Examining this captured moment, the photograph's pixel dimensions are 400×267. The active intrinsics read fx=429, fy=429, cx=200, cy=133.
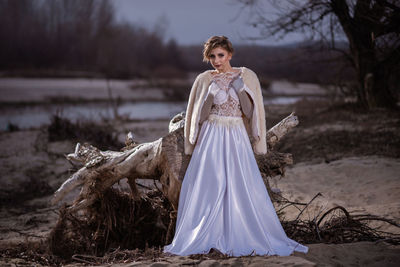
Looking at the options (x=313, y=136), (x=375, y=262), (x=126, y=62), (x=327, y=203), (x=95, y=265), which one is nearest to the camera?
(x=375, y=262)

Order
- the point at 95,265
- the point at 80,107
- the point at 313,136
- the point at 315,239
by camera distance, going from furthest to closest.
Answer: the point at 80,107 < the point at 313,136 < the point at 315,239 < the point at 95,265

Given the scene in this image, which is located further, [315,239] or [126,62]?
[126,62]

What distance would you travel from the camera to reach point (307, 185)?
24.2 feet

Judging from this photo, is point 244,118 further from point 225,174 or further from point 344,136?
point 344,136

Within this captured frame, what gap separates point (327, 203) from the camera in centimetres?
577

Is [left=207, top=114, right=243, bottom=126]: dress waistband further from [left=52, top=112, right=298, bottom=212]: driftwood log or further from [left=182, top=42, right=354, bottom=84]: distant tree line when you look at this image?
[left=182, top=42, right=354, bottom=84]: distant tree line

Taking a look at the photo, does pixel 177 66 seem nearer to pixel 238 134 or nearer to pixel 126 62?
pixel 126 62

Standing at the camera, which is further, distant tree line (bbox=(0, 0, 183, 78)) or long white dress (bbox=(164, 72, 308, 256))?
distant tree line (bbox=(0, 0, 183, 78))

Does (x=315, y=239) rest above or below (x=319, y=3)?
below

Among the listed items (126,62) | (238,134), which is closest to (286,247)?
(238,134)

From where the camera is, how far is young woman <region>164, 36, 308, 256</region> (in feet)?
12.8

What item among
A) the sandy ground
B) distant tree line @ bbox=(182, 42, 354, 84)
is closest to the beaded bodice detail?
the sandy ground

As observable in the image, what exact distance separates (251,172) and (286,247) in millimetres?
756

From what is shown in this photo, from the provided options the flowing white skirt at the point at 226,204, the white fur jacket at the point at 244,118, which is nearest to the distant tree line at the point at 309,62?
the white fur jacket at the point at 244,118
